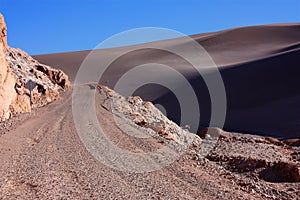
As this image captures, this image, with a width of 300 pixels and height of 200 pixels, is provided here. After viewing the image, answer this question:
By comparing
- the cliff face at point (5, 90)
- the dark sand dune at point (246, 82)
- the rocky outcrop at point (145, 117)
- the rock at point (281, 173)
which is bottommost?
the cliff face at point (5, 90)

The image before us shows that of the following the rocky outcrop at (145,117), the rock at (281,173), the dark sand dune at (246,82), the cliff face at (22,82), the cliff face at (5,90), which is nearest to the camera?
the rock at (281,173)

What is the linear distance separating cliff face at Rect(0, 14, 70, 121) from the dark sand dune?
12389mm

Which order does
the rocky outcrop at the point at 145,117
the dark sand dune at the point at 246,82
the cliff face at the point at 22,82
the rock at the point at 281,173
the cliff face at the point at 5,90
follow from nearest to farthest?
the rock at the point at 281,173 < the cliff face at the point at 5,90 < the cliff face at the point at 22,82 < the rocky outcrop at the point at 145,117 < the dark sand dune at the point at 246,82

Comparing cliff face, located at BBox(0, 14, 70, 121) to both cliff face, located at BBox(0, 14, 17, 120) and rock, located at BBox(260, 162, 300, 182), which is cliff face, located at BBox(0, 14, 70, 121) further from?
rock, located at BBox(260, 162, 300, 182)

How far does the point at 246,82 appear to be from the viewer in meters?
42.5

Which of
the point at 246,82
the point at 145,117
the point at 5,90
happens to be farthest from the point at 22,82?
the point at 246,82

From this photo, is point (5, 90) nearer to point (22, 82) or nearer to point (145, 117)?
point (22, 82)

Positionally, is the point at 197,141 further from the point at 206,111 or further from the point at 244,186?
the point at 206,111

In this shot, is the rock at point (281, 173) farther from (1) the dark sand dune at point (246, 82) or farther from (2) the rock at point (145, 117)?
(1) the dark sand dune at point (246, 82)

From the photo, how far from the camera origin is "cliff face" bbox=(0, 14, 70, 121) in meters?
13.6

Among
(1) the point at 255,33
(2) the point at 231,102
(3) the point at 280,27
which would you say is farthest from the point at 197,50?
(2) the point at 231,102

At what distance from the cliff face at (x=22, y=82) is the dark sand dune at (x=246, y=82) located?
40.6 feet

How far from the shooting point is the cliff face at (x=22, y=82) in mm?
13578

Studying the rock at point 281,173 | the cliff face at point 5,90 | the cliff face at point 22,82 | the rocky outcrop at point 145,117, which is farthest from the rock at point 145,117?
the rock at point 281,173
